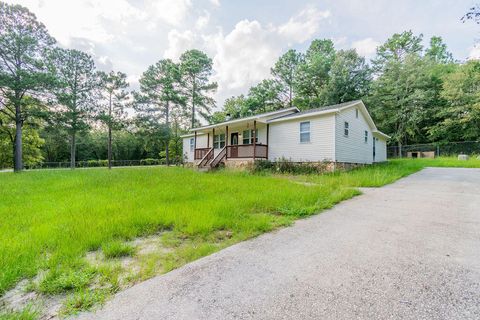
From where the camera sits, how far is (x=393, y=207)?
4840 millimetres

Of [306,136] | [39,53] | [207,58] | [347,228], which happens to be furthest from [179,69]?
[347,228]

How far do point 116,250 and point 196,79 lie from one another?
89.1ft

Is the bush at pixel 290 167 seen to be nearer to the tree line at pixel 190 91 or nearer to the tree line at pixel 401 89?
the tree line at pixel 401 89

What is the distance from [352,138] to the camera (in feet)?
43.6

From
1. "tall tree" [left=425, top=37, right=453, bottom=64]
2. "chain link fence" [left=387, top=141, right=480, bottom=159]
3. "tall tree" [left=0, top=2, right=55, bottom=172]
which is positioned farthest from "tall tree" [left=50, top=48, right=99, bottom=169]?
"tall tree" [left=425, top=37, right=453, bottom=64]

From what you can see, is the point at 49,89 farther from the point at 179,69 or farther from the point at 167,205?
the point at 167,205

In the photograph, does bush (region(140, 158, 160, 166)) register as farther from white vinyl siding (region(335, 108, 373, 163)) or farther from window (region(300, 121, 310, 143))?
white vinyl siding (region(335, 108, 373, 163))

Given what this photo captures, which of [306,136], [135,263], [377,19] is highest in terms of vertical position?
[377,19]

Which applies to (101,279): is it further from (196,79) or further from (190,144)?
(196,79)

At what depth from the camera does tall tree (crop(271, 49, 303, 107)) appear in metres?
30.3

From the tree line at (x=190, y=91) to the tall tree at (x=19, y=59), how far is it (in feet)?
0.18

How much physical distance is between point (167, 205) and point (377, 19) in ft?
46.8

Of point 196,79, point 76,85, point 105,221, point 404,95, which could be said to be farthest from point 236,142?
point 404,95

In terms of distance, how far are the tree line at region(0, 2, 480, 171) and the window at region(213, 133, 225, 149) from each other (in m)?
2.64
